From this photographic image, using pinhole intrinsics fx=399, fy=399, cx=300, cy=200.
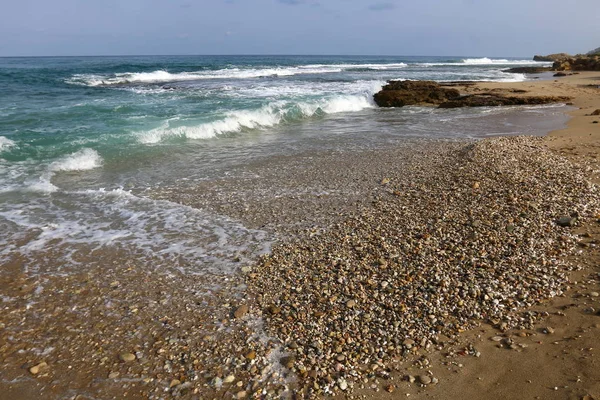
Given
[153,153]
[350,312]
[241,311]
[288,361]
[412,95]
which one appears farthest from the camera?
[412,95]

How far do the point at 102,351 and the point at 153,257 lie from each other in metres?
1.73

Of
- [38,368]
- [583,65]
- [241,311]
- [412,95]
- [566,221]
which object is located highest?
[583,65]

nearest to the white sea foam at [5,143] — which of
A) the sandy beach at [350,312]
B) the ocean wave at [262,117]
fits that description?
the ocean wave at [262,117]

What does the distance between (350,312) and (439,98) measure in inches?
748

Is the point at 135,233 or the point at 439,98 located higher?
the point at 439,98

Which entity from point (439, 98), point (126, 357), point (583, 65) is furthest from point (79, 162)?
point (583, 65)

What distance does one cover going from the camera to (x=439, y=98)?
20.5 metres

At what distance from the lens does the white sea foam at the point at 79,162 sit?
29.4 feet

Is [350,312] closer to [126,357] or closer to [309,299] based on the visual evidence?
[309,299]

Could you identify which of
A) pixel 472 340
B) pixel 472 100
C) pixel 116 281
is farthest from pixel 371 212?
pixel 472 100

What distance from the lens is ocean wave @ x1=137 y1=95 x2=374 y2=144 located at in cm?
1233

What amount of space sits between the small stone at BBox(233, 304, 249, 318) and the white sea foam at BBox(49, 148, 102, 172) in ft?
22.0

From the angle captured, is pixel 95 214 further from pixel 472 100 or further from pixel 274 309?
pixel 472 100

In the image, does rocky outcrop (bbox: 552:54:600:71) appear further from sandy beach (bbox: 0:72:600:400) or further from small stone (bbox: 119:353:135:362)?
small stone (bbox: 119:353:135:362)
